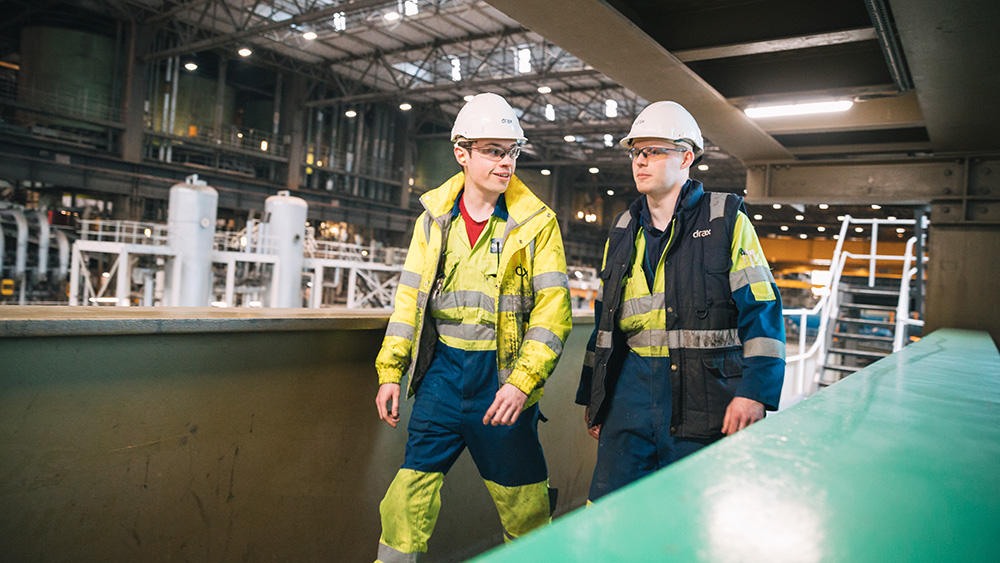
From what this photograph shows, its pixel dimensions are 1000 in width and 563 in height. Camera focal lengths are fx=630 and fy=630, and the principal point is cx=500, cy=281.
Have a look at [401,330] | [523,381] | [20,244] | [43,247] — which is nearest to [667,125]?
[523,381]

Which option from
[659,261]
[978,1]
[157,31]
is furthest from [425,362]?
[157,31]

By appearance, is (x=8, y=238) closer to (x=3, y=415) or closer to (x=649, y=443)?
(x=3, y=415)

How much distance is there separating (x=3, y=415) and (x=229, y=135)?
983 inches

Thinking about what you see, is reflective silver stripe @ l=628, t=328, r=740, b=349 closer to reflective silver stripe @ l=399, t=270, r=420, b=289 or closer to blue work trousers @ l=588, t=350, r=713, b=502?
blue work trousers @ l=588, t=350, r=713, b=502

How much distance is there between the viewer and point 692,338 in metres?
2.29

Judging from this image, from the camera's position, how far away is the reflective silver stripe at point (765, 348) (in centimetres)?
218

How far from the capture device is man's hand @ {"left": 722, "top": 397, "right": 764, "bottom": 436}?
6.94ft

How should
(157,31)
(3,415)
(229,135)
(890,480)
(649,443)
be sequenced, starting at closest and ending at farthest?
(890,480) → (3,415) → (649,443) → (157,31) → (229,135)

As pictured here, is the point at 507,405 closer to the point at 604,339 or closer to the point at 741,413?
the point at 604,339

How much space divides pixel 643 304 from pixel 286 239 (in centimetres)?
1562

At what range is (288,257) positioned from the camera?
1684 centimetres

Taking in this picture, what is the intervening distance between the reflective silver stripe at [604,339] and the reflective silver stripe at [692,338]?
136mm

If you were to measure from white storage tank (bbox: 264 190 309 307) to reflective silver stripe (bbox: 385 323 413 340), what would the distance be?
15.2 meters

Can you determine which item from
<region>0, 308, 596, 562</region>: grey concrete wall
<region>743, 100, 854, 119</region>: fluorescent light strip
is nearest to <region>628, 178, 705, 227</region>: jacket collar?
<region>0, 308, 596, 562</region>: grey concrete wall
